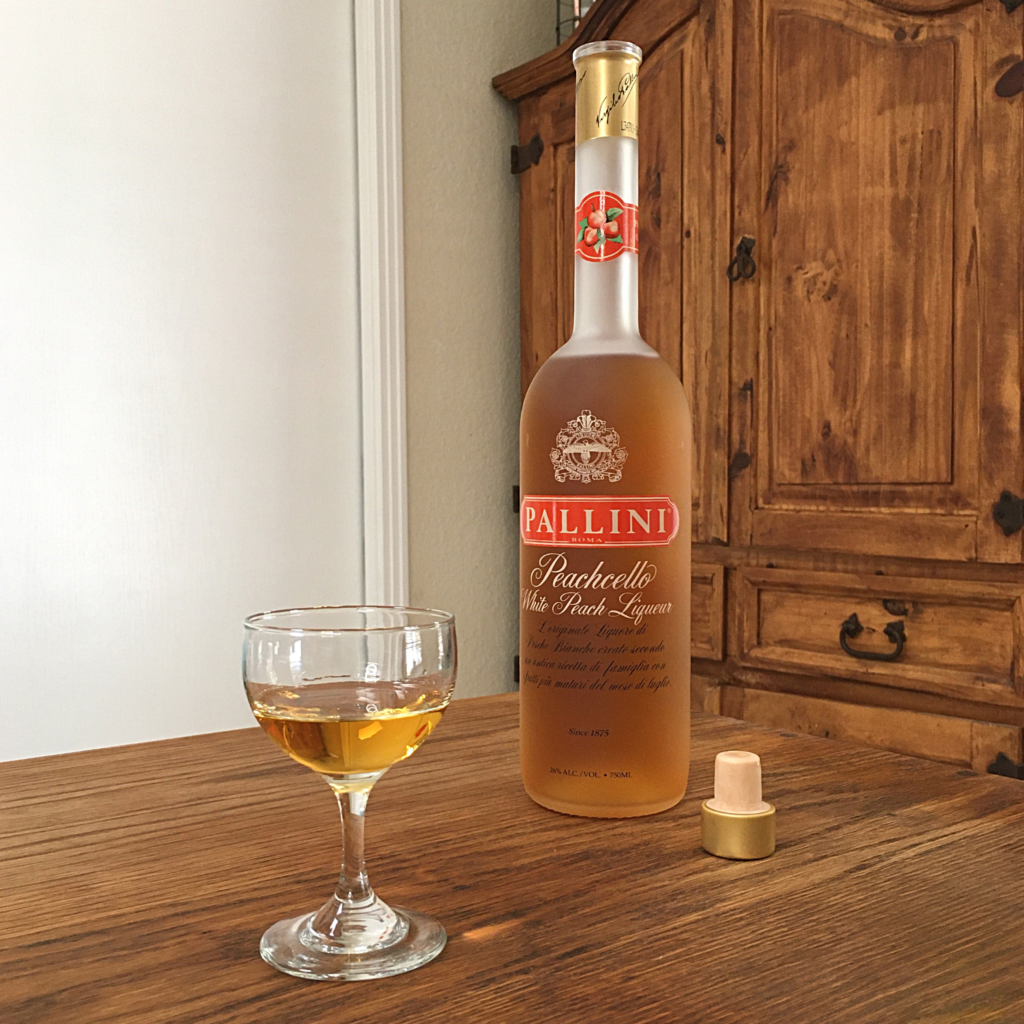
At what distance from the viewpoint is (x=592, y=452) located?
56 cm

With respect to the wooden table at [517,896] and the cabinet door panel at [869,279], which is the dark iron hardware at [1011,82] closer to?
the cabinet door panel at [869,279]

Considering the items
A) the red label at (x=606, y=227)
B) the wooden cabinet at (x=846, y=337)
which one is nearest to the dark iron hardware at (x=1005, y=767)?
the wooden cabinet at (x=846, y=337)

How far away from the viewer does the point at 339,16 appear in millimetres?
2074

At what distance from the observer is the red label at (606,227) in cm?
56

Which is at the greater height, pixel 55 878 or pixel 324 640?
pixel 324 640

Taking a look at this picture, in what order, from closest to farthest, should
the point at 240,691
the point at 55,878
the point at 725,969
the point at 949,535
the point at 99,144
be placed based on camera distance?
the point at 725,969 < the point at 55,878 < the point at 949,535 < the point at 99,144 < the point at 240,691

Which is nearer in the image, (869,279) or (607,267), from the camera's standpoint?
(607,267)

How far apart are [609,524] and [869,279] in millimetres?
1196

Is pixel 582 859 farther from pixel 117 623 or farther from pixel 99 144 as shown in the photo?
pixel 99 144

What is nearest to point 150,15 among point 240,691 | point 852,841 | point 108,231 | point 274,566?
point 108,231

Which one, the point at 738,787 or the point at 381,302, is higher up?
the point at 381,302

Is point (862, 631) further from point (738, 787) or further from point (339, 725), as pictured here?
point (339, 725)

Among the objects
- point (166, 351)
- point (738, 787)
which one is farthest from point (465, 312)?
point (738, 787)

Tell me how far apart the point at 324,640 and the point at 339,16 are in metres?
2.00
